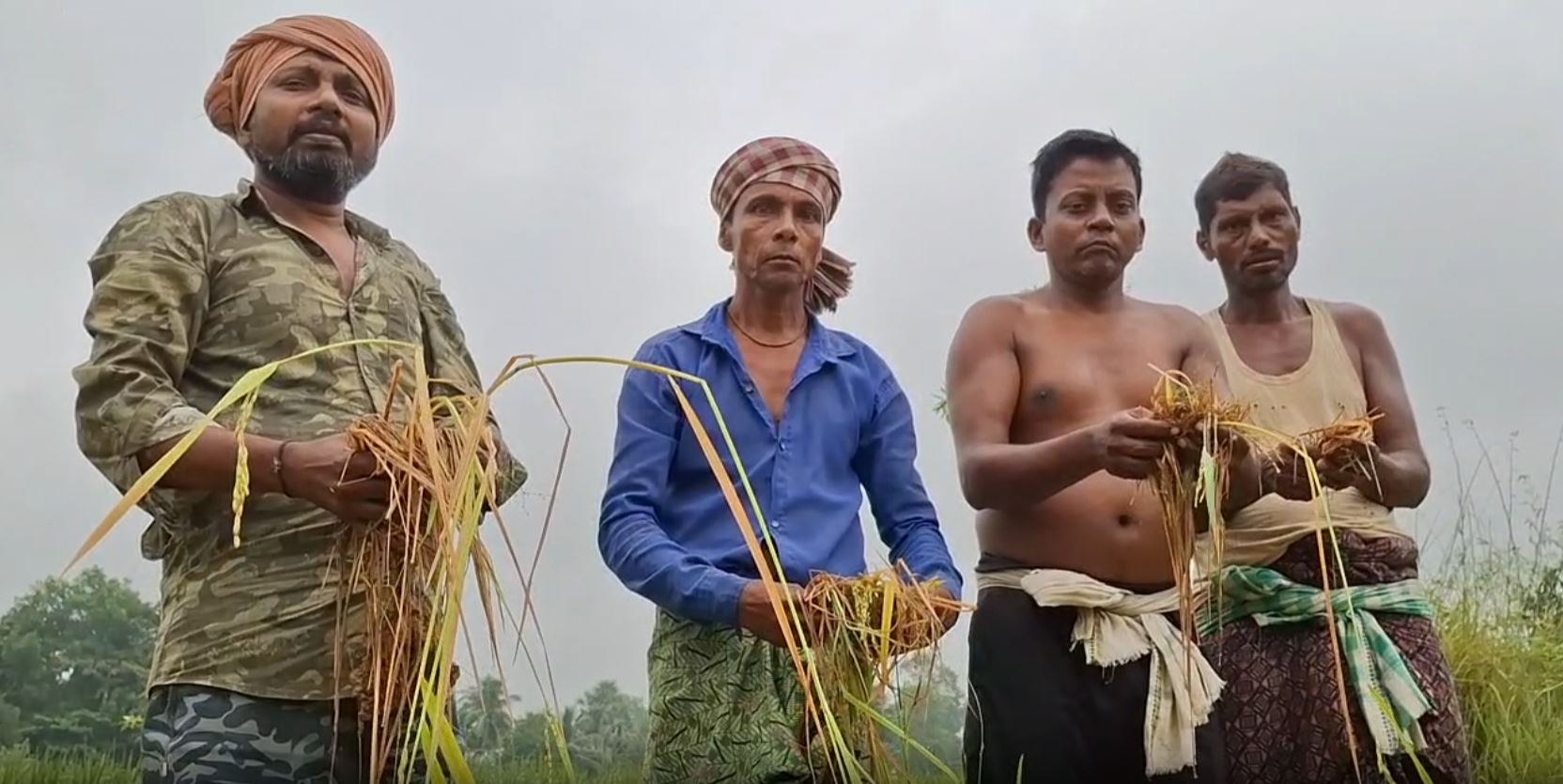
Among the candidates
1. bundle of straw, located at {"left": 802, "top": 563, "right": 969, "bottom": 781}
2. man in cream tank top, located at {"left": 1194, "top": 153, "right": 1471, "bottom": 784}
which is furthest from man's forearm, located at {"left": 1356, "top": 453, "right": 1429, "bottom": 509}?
bundle of straw, located at {"left": 802, "top": 563, "right": 969, "bottom": 781}

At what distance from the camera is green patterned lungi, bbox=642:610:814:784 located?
6.22 feet

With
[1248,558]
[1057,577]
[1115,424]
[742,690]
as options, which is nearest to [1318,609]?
[1248,558]

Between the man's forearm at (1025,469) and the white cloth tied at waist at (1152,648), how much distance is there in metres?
0.16

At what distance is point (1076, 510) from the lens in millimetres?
2312

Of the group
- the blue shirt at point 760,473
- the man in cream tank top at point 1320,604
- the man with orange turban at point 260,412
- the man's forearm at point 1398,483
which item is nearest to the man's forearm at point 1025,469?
the blue shirt at point 760,473

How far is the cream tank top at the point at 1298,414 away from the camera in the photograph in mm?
2559

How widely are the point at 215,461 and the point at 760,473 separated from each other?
0.82 meters

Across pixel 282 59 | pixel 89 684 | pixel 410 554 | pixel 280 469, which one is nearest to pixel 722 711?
pixel 410 554

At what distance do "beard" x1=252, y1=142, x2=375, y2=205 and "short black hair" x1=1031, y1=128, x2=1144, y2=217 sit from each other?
50.5 inches

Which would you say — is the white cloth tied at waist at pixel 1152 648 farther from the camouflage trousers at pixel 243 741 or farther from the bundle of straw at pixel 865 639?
the camouflage trousers at pixel 243 741

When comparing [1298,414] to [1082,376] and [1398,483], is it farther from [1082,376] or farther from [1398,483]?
[1082,376]

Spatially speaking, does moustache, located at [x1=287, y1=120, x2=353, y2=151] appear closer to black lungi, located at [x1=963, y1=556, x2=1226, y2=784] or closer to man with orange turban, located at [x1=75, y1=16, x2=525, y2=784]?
man with orange turban, located at [x1=75, y1=16, x2=525, y2=784]

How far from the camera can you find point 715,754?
1902 mm

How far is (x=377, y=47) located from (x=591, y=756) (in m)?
1.80
